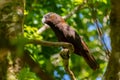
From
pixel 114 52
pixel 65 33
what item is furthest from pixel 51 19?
pixel 114 52

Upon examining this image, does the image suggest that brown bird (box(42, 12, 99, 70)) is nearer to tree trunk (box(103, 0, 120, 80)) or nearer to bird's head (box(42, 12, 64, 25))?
bird's head (box(42, 12, 64, 25))

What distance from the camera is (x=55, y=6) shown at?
23.5 ft

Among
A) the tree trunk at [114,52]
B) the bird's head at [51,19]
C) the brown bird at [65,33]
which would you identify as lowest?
the brown bird at [65,33]

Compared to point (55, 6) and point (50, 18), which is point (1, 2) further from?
point (55, 6)

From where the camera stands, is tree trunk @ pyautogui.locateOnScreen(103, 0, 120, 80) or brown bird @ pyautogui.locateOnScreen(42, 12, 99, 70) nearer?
tree trunk @ pyautogui.locateOnScreen(103, 0, 120, 80)

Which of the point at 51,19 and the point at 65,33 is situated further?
the point at 65,33

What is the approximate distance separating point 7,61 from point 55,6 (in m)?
3.98

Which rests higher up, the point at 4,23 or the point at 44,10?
the point at 4,23

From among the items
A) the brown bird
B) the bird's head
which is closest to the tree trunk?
the brown bird

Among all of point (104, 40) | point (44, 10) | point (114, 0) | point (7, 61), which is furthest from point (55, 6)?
point (114, 0)

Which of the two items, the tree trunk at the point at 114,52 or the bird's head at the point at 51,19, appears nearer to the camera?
the tree trunk at the point at 114,52

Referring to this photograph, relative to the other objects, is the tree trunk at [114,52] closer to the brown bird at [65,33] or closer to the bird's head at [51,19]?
the brown bird at [65,33]

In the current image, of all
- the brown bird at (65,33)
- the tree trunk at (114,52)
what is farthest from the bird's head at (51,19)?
the tree trunk at (114,52)

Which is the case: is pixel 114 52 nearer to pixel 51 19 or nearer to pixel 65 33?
pixel 51 19
